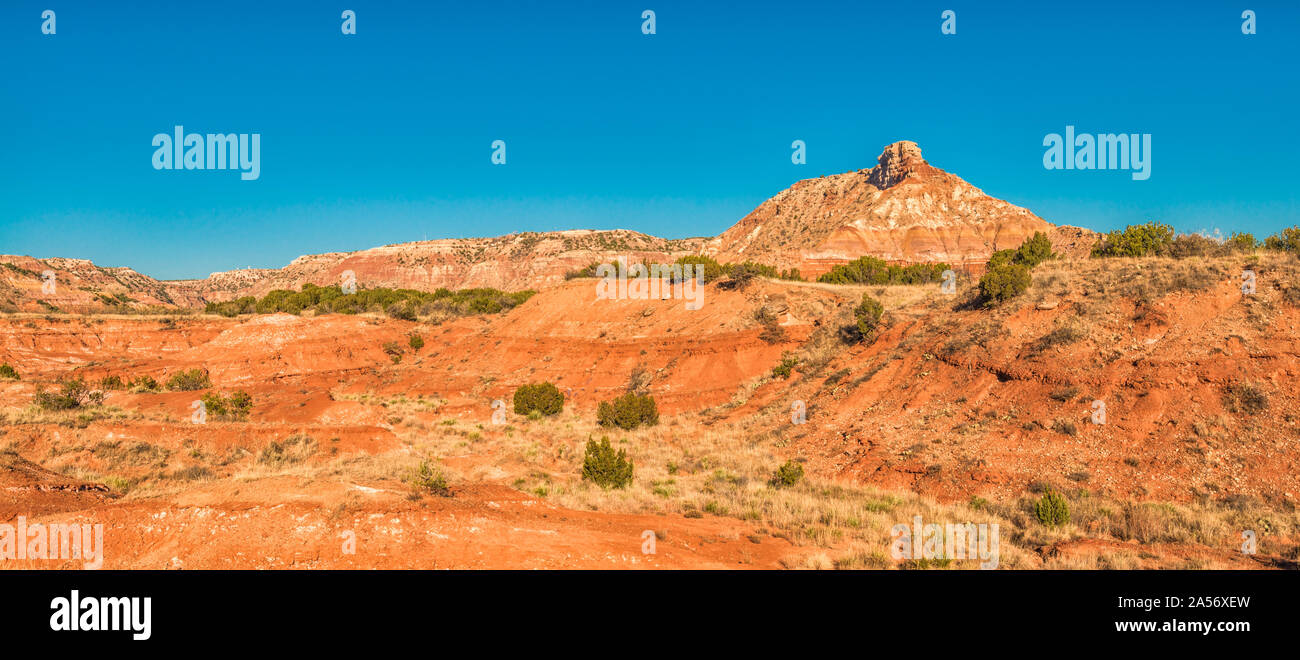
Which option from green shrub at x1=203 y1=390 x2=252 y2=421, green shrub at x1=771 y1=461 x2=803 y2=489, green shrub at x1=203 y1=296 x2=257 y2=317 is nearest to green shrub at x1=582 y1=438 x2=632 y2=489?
green shrub at x1=771 y1=461 x2=803 y2=489

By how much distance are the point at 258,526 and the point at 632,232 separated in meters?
128

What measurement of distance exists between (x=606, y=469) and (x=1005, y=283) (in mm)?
15636

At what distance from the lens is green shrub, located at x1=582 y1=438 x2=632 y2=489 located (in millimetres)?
14531

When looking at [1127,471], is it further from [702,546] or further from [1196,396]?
[702,546]

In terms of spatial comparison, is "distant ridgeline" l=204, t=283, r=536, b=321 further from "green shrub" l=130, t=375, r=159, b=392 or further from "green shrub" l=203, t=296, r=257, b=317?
"green shrub" l=130, t=375, r=159, b=392

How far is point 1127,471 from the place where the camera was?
12.5 metres

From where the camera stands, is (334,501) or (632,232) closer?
(334,501)

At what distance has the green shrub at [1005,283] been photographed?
20.6 metres

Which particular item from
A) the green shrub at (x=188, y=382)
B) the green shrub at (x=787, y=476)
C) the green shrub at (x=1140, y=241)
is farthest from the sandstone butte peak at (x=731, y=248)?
the green shrub at (x=787, y=476)

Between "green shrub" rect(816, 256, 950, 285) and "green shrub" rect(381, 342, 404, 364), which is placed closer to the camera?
"green shrub" rect(381, 342, 404, 364)

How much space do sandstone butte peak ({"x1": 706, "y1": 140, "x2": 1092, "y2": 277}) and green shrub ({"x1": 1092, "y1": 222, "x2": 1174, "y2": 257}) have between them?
53.8 m

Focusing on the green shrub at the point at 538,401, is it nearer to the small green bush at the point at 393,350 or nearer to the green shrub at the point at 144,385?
the small green bush at the point at 393,350

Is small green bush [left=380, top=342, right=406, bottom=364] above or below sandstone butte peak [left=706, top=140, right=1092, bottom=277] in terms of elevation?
below
